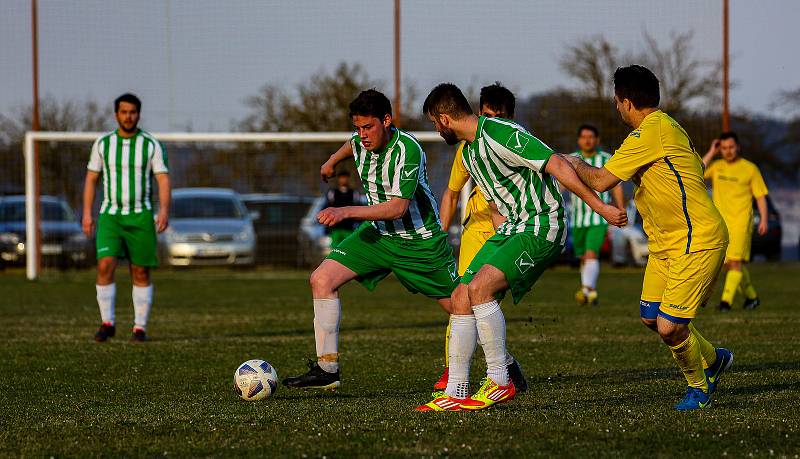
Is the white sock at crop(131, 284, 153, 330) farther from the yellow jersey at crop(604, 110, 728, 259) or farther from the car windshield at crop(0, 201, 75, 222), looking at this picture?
the car windshield at crop(0, 201, 75, 222)

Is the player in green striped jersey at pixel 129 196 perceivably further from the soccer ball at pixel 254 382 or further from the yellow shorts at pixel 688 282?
the yellow shorts at pixel 688 282

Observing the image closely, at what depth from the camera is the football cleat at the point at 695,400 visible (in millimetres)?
6918

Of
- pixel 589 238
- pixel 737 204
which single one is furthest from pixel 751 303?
pixel 589 238

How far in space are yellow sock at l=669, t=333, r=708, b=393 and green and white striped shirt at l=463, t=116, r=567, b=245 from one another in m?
0.87

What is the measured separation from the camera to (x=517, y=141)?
689 cm

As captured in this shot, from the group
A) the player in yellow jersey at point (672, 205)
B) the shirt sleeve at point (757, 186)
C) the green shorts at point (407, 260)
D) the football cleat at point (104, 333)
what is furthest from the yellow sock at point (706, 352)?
the shirt sleeve at point (757, 186)

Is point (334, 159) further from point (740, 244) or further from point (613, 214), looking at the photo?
point (740, 244)

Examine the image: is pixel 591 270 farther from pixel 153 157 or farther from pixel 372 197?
pixel 372 197

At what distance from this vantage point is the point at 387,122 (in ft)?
25.3

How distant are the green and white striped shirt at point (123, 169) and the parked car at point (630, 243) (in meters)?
15.2

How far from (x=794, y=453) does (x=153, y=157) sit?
24.4 ft

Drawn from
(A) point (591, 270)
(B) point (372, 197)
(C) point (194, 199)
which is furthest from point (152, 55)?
(B) point (372, 197)

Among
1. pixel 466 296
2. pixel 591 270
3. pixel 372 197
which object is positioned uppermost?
pixel 372 197

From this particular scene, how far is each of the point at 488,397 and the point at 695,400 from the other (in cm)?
113
